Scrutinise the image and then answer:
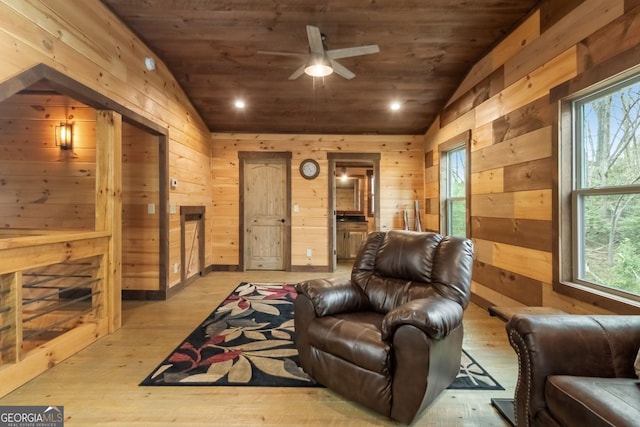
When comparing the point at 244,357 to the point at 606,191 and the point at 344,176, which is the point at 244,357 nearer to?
the point at 606,191

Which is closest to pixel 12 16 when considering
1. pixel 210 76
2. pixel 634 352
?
pixel 210 76

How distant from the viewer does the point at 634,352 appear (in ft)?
4.51

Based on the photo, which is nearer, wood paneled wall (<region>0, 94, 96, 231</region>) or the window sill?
the window sill

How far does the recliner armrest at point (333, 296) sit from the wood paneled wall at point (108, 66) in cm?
236

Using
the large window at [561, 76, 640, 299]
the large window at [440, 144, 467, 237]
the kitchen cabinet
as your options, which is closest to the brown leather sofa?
the large window at [561, 76, 640, 299]

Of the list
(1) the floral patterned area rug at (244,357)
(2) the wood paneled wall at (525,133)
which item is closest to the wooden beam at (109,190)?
(1) the floral patterned area rug at (244,357)

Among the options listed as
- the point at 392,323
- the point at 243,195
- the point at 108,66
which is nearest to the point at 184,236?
the point at 243,195

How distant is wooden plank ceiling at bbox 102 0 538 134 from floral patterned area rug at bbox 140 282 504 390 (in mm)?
3053

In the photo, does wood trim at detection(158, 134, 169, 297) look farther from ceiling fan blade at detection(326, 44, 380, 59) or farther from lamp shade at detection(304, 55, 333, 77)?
ceiling fan blade at detection(326, 44, 380, 59)

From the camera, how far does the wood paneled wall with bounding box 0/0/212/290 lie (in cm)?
212

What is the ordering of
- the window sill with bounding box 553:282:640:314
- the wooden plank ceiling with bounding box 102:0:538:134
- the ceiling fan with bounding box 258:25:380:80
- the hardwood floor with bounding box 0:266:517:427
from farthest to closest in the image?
the wooden plank ceiling with bounding box 102:0:538:134 < the ceiling fan with bounding box 258:25:380:80 < the window sill with bounding box 553:282:640:314 < the hardwood floor with bounding box 0:266:517:427

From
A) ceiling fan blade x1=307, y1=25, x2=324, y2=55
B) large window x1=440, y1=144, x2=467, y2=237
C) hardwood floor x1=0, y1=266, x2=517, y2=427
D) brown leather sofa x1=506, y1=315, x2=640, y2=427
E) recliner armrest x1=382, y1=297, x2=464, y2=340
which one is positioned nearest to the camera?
brown leather sofa x1=506, y1=315, x2=640, y2=427

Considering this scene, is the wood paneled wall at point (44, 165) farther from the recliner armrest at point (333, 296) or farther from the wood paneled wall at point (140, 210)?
the recliner armrest at point (333, 296)

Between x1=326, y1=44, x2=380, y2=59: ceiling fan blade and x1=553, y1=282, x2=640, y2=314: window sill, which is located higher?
x1=326, y1=44, x2=380, y2=59: ceiling fan blade
